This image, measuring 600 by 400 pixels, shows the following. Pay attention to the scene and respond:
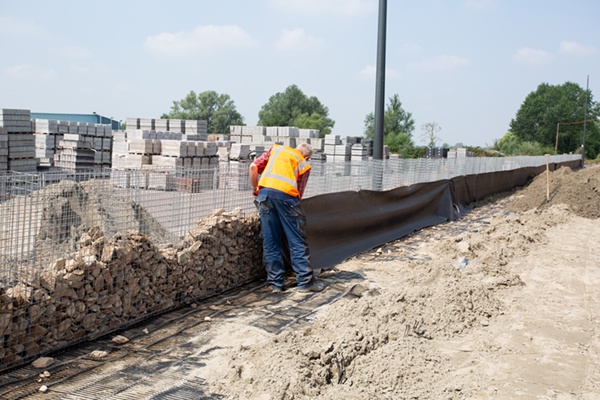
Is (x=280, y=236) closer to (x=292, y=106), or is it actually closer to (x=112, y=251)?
(x=112, y=251)

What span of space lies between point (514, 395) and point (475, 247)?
18.5 feet

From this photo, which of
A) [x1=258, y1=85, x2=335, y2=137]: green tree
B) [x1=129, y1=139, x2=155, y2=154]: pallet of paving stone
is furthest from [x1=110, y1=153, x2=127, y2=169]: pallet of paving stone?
[x1=258, y1=85, x2=335, y2=137]: green tree

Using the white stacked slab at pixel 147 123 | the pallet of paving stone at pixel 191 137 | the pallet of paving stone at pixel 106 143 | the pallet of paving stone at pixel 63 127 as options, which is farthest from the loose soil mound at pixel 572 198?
the pallet of paving stone at pixel 63 127

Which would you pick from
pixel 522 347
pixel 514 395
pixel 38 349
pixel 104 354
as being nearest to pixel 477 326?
pixel 522 347

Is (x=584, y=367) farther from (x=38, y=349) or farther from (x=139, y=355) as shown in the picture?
(x=38, y=349)

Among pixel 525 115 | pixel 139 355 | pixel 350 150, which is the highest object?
pixel 525 115

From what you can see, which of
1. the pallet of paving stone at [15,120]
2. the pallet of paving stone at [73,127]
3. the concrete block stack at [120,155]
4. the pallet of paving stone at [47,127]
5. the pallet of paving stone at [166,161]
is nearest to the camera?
the pallet of paving stone at [15,120]

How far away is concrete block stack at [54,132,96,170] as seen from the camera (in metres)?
21.9

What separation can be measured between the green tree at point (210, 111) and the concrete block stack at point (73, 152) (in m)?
59.4

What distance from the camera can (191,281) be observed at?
232 inches

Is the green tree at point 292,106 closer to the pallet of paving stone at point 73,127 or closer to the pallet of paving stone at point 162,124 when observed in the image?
the pallet of paving stone at point 162,124

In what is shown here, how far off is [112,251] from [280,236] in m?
2.51

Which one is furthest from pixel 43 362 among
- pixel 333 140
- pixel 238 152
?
pixel 333 140

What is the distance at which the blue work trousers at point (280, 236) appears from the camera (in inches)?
256
